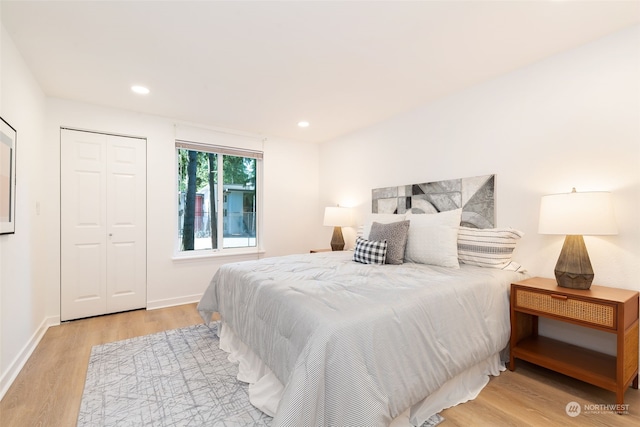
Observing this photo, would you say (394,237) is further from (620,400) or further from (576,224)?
(620,400)

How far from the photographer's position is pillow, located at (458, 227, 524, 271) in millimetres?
2287

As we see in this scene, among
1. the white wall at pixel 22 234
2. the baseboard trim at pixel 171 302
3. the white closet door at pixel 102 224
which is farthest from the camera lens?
the baseboard trim at pixel 171 302

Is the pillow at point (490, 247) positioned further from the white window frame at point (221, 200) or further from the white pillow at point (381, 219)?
the white window frame at point (221, 200)

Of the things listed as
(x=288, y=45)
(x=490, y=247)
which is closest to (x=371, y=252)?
(x=490, y=247)

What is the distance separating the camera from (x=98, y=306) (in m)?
3.23

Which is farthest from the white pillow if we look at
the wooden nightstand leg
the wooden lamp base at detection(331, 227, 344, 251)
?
the wooden nightstand leg

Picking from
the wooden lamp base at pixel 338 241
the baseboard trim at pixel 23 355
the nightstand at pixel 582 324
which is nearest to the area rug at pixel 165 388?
the baseboard trim at pixel 23 355

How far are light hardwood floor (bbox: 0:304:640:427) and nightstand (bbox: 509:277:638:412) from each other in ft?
0.40

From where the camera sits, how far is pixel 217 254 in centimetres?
397

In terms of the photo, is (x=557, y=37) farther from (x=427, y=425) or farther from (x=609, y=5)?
(x=427, y=425)

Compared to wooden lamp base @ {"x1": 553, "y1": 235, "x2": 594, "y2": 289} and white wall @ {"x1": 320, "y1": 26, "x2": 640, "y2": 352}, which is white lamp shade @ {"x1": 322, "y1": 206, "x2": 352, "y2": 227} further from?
wooden lamp base @ {"x1": 553, "y1": 235, "x2": 594, "y2": 289}

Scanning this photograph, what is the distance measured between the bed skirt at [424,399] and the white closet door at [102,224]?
2009 mm

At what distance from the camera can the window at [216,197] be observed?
3.90m

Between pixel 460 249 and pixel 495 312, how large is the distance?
0.66 metres
